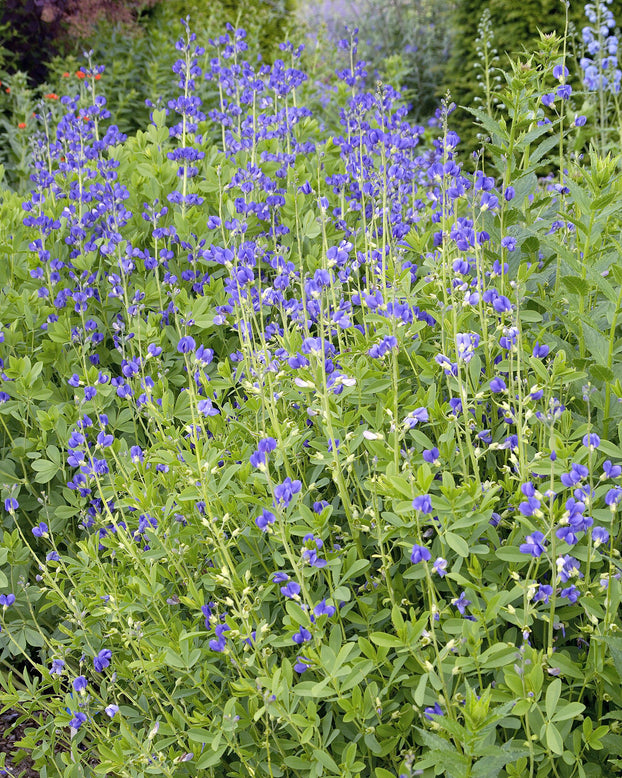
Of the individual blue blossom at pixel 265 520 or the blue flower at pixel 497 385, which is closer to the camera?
the individual blue blossom at pixel 265 520

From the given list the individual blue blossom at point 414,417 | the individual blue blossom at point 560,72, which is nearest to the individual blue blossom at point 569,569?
the individual blue blossom at point 414,417

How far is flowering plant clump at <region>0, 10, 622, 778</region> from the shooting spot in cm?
163

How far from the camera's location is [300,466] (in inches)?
85.1

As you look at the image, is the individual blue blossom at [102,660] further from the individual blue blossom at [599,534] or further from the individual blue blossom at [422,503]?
the individual blue blossom at [599,534]

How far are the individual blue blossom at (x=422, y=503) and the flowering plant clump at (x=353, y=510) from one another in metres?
0.05

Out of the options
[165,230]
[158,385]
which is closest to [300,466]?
[158,385]

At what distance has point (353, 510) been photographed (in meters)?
1.88

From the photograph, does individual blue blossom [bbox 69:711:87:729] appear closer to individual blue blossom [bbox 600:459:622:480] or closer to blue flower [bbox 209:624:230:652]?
blue flower [bbox 209:624:230:652]

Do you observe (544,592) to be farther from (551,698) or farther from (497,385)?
(497,385)

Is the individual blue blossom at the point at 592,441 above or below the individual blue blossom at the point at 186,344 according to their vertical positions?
below

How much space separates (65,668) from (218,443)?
0.88m

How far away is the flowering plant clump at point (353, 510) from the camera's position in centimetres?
163

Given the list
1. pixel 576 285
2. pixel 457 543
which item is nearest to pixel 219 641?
pixel 457 543

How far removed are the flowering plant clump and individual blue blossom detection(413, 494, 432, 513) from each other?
0.05 m
